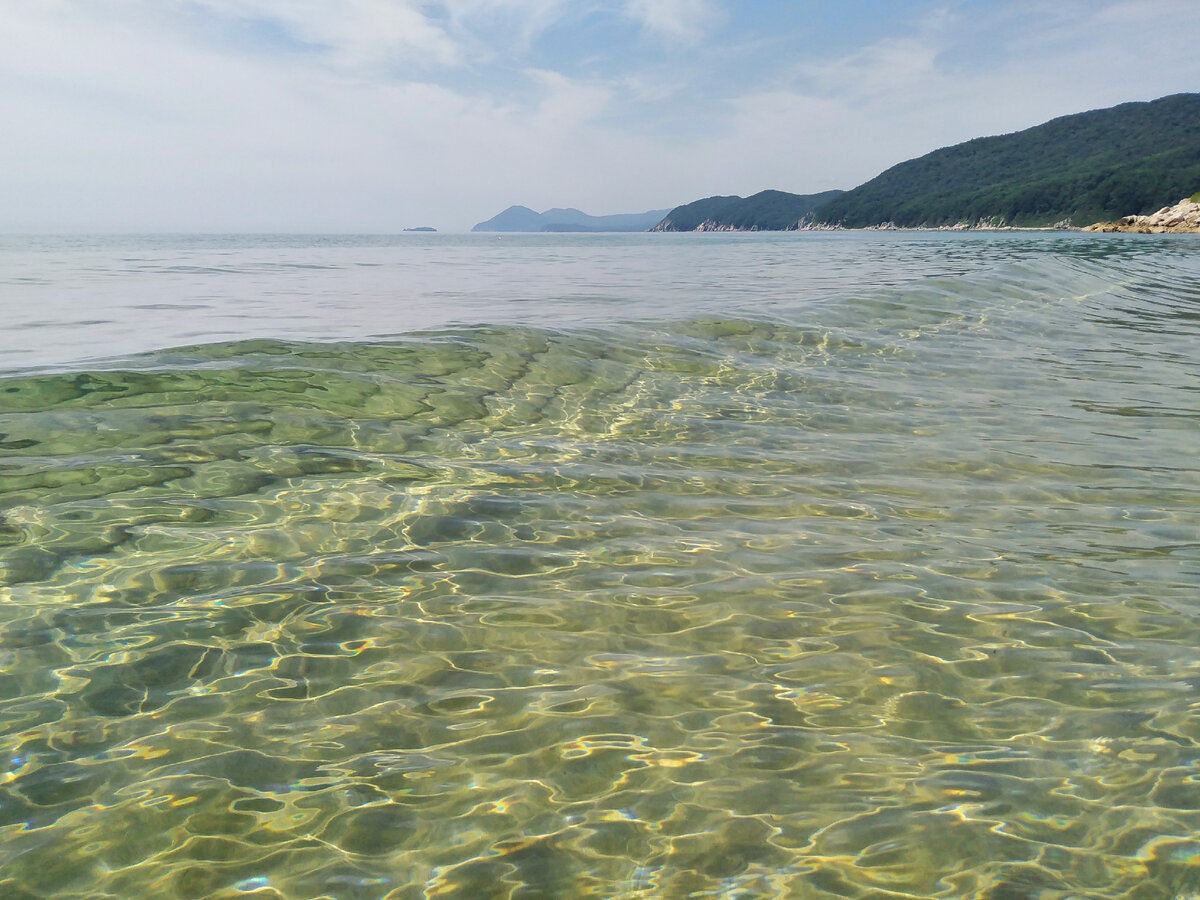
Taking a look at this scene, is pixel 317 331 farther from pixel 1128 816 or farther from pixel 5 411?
pixel 1128 816

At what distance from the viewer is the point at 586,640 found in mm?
3305

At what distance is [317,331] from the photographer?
10734 millimetres

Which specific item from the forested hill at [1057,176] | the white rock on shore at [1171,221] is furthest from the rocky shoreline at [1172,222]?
the forested hill at [1057,176]

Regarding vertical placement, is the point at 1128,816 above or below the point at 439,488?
below

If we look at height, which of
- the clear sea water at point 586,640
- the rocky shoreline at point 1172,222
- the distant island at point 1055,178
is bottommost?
the clear sea water at point 586,640

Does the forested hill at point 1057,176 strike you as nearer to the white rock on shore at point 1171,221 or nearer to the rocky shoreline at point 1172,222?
the white rock on shore at point 1171,221

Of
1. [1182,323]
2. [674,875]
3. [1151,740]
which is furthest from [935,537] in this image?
[1182,323]

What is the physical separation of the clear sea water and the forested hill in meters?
129

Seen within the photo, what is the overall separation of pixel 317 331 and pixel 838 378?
7.44 metres

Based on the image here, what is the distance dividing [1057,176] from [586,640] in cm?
16490

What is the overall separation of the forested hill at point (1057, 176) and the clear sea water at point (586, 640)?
129m

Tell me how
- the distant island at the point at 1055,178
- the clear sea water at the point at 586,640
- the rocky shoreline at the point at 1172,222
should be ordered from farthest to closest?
the distant island at the point at 1055,178 → the rocky shoreline at the point at 1172,222 → the clear sea water at the point at 586,640

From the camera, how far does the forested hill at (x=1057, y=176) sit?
10962 cm

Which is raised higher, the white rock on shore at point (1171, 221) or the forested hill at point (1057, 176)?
the forested hill at point (1057, 176)
